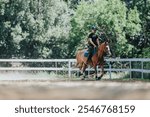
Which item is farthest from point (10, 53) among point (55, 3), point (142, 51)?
point (142, 51)

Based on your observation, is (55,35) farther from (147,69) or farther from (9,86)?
(9,86)

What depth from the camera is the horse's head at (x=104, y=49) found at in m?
5.66

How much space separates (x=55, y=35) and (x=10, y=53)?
766mm

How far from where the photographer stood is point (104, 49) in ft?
19.0

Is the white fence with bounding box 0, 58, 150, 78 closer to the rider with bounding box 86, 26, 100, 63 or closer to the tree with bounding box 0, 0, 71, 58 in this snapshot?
the tree with bounding box 0, 0, 71, 58

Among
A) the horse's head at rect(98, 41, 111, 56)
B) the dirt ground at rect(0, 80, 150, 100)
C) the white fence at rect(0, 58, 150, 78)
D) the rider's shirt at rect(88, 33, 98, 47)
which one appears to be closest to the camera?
the dirt ground at rect(0, 80, 150, 100)

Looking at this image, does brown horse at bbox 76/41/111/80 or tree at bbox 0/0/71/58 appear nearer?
tree at bbox 0/0/71/58

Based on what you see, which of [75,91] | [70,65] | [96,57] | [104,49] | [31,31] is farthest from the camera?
[96,57]

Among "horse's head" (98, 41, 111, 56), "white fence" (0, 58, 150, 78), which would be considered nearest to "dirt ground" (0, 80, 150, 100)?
"white fence" (0, 58, 150, 78)

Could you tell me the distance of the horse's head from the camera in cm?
566

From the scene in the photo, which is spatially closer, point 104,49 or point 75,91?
point 75,91

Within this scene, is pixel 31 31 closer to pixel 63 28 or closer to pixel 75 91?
pixel 63 28

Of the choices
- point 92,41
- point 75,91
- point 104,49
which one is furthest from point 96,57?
point 75,91

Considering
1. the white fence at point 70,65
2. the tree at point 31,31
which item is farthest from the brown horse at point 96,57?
the tree at point 31,31
